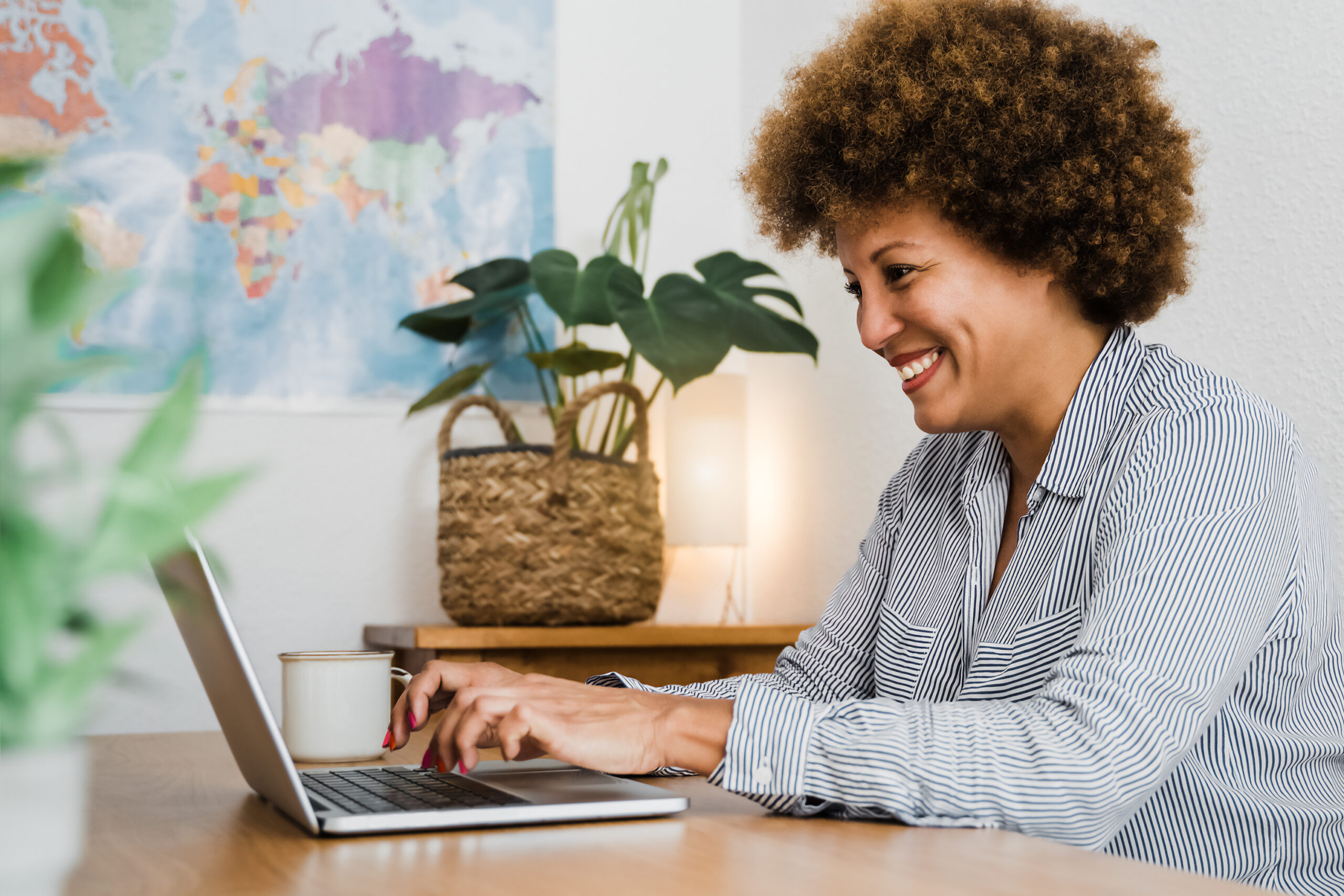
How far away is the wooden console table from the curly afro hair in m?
0.90

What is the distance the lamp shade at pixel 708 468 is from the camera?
213 centimetres

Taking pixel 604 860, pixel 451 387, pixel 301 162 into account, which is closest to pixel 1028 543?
pixel 604 860

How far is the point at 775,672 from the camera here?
1.21m

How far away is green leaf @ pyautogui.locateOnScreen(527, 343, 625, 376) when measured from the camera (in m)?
1.87

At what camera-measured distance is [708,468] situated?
2129 millimetres

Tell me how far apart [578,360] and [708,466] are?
0.37 meters

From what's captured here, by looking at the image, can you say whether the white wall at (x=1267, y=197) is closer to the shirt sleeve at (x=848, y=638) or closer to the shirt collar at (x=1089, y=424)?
the shirt collar at (x=1089, y=424)

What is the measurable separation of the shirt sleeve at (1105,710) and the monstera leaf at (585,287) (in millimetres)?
1111

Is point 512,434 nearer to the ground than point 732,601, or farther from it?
farther from it

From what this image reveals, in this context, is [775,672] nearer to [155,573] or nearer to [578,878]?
[578,878]

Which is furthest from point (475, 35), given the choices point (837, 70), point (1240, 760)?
point (1240, 760)

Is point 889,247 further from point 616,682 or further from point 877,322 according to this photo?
point 616,682

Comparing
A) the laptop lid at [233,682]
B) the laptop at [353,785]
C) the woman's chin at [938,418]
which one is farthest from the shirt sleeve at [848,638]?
the laptop lid at [233,682]

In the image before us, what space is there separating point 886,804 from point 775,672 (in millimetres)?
508
